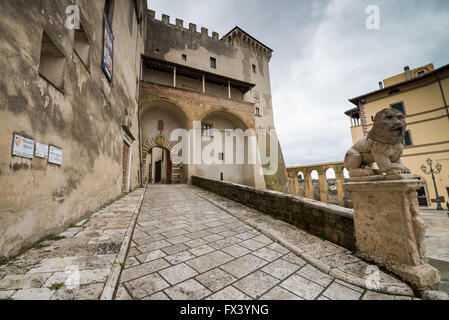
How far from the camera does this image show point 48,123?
2.85 m

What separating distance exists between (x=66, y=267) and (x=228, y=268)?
5.88 ft

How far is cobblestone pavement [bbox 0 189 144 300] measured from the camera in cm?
158

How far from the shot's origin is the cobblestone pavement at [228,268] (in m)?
1.71

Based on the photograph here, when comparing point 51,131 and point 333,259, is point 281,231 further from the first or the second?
point 51,131

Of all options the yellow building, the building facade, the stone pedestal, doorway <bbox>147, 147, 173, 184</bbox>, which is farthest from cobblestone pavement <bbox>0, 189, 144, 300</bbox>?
the yellow building

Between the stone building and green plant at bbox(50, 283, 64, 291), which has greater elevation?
the stone building

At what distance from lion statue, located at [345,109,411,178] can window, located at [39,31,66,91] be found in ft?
16.0

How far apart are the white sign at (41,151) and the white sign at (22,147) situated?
91 millimetres

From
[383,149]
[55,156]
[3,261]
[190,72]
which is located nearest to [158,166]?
[190,72]

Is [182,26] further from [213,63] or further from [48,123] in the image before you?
[48,123]

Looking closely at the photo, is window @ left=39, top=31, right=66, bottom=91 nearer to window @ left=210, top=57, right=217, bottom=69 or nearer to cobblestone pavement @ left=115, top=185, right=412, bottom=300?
cobblestone pavement @ left=115, top=185, right=412, bottom=300
